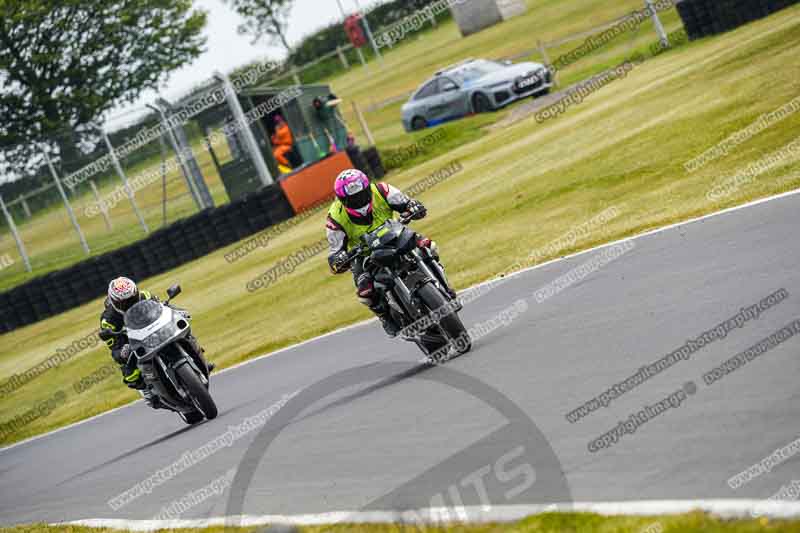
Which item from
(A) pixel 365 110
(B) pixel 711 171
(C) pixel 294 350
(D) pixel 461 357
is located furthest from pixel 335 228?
(A) pixel 365 110

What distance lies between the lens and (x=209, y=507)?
27.9 feet

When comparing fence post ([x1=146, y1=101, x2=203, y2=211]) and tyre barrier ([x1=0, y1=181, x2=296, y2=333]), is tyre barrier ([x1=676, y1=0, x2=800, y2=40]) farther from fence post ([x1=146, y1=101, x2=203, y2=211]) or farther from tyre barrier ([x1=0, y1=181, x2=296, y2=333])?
fence post ([x1=146, y1=101, x2=203, y2=211])

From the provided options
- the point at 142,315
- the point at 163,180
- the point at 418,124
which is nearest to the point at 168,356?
the point at 142,315

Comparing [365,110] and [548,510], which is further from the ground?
[365,110]

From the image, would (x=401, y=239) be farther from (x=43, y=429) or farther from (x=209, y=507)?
(x=43, y=429)

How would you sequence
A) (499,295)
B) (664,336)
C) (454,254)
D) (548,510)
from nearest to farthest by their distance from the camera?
(548,510) < (664,336) < (499,295) < (454,254)

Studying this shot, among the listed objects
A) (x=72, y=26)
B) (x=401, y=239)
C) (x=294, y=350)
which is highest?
(x=72, y=26)

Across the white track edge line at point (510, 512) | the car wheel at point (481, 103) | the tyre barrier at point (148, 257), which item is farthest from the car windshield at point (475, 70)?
the white track edge line at point (510, 512)

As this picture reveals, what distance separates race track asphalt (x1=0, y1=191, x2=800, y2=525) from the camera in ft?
19.7

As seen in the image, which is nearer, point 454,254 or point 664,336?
point 664,336

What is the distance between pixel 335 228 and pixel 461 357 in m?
1.73

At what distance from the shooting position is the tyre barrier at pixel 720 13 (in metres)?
27.0

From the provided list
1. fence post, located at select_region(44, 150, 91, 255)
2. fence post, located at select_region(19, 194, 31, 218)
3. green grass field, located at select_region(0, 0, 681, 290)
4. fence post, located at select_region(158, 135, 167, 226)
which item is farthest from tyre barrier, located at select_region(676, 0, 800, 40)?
fence post, located at select_region(19, 194, 31, 218)

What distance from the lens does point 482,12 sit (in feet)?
210
